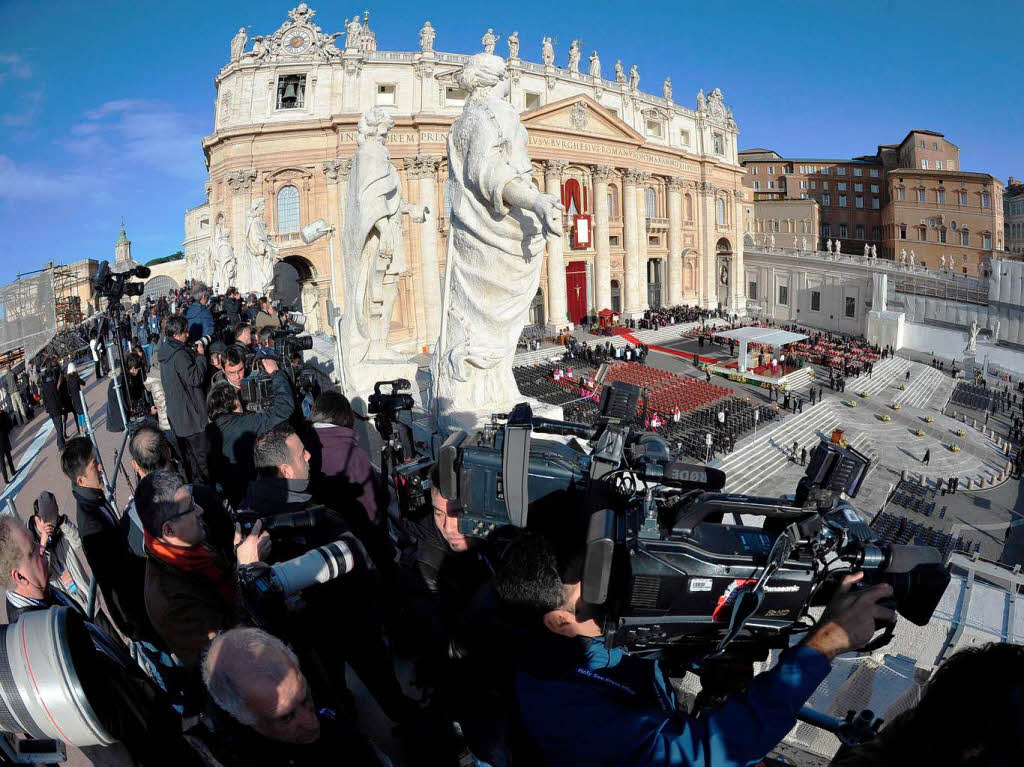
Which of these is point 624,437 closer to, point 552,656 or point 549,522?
point 549,522

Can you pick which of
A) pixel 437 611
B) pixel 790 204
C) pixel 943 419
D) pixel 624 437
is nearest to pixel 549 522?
pixel 624 437

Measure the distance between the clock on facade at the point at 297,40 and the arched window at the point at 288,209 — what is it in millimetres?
6635

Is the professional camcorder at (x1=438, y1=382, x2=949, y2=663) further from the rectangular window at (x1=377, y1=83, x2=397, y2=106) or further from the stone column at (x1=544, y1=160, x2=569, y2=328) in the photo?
the rectangular window at (x1=377, y1=83, x2=397, y2=106)

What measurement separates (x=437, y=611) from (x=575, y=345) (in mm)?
27768

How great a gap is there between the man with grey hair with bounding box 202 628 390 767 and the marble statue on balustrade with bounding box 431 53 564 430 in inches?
126

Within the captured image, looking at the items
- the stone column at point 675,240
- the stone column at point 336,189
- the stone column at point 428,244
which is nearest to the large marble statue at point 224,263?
the stone column at point 336,189

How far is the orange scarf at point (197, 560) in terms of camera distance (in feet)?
7.58

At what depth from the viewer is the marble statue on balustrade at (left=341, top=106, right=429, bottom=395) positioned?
265 inches

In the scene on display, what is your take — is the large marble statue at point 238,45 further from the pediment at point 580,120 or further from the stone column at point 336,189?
the pediment at point 580,120

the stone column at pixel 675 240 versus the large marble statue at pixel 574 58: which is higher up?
the large marble statue at pixel 574 58

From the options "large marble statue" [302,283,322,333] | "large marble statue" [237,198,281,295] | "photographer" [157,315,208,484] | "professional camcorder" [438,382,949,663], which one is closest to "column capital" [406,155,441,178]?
"large marble statue" [302,283,322,333]

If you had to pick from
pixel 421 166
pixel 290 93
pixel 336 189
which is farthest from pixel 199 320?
pixel 290 93

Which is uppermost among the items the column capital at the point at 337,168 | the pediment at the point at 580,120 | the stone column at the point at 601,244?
the pediment at the point at 580,120

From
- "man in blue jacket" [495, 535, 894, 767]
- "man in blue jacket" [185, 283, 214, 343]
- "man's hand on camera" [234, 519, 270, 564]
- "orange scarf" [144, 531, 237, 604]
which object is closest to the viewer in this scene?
"man in blue jacket" [495, 535, 894, 767]
